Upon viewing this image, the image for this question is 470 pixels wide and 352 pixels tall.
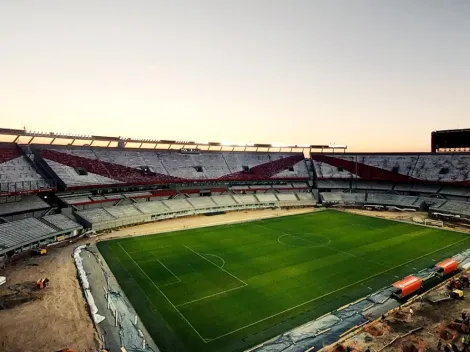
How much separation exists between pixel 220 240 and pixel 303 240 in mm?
11224

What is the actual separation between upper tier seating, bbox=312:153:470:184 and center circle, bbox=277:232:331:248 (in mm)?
36578

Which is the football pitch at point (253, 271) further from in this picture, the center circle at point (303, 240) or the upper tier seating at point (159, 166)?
the upper tier seating at point (159, 166)

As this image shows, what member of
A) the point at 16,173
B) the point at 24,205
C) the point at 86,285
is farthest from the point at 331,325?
the point at 16,173

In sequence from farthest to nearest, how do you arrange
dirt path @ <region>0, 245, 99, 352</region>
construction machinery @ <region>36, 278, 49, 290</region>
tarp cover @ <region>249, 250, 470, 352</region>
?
construction machinery @ <region>36, 278, 49, 290</region>
dirt path @ <region>0, 245, 99, 352</region>
tarp cover @ <region>249, 250, 470, 352</region>

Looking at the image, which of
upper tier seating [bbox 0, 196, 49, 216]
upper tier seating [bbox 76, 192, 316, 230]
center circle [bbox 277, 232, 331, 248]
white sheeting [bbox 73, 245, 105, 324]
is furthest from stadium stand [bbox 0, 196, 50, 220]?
center circle [bbox 277, 232, 331, 248]

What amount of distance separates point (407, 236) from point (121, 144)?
56.7m

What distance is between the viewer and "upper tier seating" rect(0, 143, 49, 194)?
43250 mm

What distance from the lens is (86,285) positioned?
1032 inches

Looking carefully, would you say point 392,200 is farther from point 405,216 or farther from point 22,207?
point 22,207

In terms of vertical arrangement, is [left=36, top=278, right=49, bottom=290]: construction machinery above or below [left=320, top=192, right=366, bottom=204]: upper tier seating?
below

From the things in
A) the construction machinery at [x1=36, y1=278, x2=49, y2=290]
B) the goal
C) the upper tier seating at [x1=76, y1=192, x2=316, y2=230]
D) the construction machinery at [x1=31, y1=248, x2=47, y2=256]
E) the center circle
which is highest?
the upper tier seating at [x1=76, y1=192, x2=316, y2=230]

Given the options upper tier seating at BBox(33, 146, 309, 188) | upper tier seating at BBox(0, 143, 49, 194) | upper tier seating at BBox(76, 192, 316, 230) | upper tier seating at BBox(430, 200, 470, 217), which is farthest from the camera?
upper tier seating at BBox(33, 146, 309, 188)

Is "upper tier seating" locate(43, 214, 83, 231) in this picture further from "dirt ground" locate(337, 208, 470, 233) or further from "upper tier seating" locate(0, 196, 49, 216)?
"dirt ground" locate(337, 208, 470, 233)

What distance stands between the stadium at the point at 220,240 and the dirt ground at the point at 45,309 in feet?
0.46
